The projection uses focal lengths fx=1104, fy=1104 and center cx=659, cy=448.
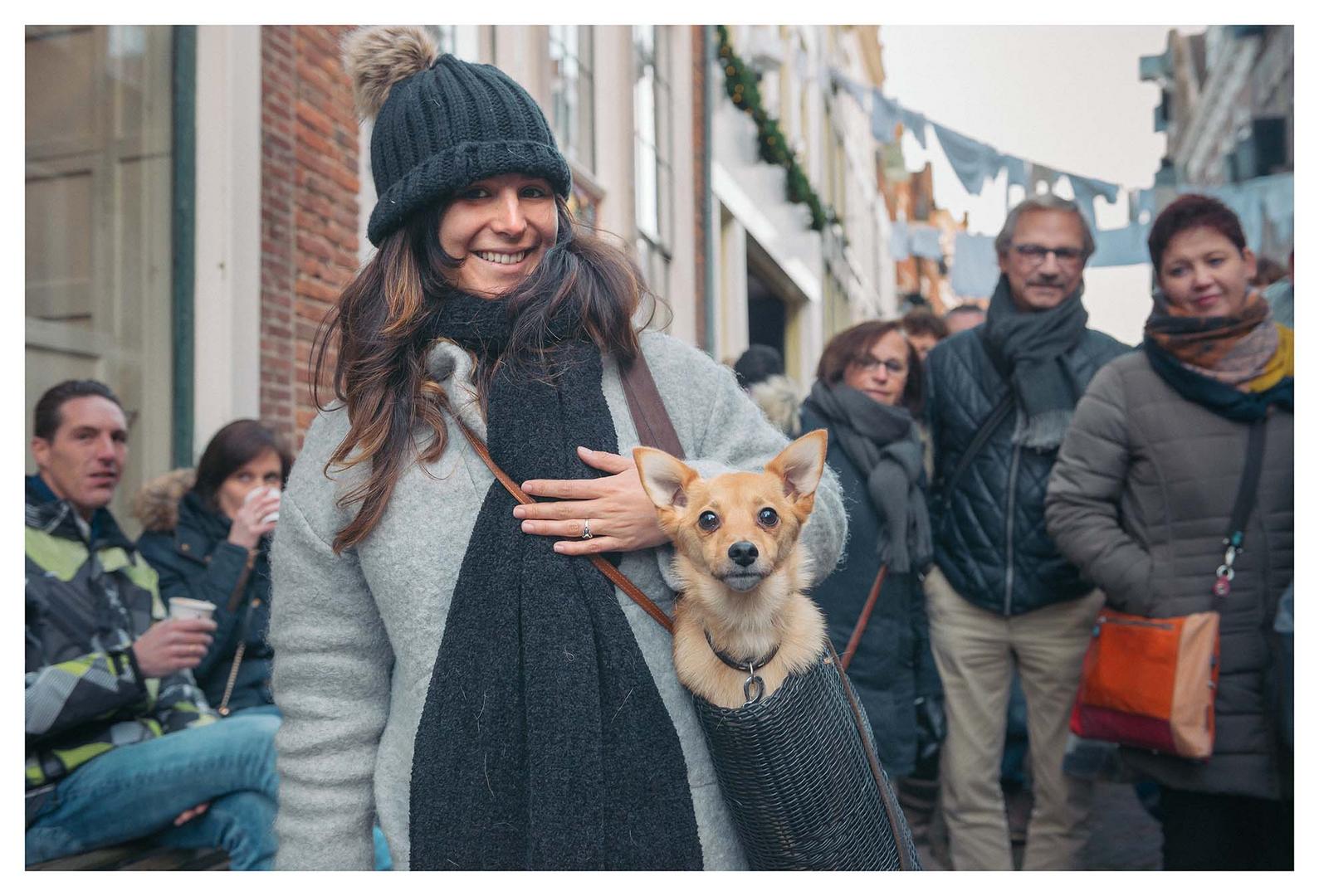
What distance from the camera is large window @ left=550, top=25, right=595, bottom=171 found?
26.1 ft

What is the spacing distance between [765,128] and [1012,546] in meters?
10.2

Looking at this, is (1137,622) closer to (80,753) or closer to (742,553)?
(742,553)

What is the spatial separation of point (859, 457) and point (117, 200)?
3759 mm

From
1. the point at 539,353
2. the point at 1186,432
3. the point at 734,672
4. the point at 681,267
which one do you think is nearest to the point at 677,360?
the point at 539,353

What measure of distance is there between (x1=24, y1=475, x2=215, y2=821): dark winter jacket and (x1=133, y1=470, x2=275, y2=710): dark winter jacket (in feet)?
0.62

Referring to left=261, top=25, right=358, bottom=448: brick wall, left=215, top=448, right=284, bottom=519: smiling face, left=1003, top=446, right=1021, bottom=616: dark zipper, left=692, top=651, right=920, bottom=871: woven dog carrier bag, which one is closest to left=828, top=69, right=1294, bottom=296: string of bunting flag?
left=1003, top=446, right=1021, bottom=616: dark zipper

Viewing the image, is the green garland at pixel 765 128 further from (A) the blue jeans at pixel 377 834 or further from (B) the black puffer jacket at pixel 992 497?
(A) the blue jeans at pixel 377 834

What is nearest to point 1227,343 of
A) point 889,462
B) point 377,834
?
point 889,462

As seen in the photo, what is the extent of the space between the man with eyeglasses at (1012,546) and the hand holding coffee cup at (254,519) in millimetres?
2414

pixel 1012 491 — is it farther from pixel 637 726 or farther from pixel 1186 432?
pixel 637 726

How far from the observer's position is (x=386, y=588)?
172 centimetres

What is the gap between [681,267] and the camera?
434 inches

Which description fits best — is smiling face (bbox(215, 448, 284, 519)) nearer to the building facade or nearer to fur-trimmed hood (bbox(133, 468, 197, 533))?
fur-trimmed hood (bbox(133, 468, 197, 533))

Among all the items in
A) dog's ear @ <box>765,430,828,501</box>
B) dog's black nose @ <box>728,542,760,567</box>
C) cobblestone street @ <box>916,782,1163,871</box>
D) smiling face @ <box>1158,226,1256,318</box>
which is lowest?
cobblestone street @ <box>916,782,1163,871</box>
